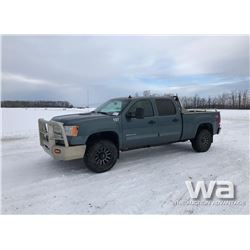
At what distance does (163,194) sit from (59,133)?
2.57 m

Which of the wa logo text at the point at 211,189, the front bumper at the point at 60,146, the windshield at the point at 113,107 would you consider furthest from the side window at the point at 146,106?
the wa logo text at the point at 211,189

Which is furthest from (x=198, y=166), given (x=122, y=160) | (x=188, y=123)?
(x=122, y=160)

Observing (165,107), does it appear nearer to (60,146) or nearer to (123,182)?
(123,182)

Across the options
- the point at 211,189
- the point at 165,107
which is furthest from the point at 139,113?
the point at 211,189

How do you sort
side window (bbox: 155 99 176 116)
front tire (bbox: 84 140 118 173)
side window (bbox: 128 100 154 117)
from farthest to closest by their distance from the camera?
side window (bbox: 155 99 176 116)
side window (bbox: 128 100 154 117)
front tire (bbox: 84 140 118 173)

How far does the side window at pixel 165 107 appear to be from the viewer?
628 centimetres

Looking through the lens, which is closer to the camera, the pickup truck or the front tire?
the pickup truck

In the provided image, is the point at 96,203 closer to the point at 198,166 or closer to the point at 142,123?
the point at 142,123

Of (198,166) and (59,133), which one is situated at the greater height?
(59,133)

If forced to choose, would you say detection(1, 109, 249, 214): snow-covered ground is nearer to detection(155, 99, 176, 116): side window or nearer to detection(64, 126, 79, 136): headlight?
detection(64, 126, 79, 136): headlight

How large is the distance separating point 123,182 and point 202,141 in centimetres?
350

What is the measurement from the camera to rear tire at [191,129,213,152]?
7.01m

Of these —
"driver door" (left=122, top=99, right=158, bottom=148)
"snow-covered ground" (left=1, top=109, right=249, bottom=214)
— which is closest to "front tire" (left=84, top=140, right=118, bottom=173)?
"snow-covered ground" (left=1, top=109, right=249, bottom=214)

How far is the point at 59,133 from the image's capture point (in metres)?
5.03
